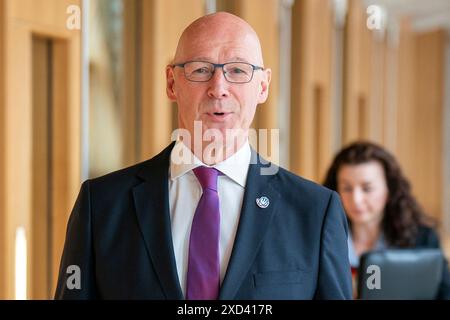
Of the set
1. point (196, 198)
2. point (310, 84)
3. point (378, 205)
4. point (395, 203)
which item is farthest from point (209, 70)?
point (395, 203)

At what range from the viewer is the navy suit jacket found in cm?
59

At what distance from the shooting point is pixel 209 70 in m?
0.60

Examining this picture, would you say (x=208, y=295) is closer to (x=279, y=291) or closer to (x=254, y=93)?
(x=279, y=291)

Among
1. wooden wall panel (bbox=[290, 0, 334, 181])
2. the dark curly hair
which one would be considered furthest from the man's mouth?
the dark curly hair

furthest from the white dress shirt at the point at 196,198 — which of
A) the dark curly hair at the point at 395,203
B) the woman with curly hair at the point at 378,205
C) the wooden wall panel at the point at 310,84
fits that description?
the dark curly hair at the point at 395,203

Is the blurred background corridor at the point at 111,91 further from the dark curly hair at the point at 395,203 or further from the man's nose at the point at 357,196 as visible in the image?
the dark curly hair at the point at 395,203

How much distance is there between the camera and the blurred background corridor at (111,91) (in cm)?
71

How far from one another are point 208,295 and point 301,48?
38cm

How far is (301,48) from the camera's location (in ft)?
2.69

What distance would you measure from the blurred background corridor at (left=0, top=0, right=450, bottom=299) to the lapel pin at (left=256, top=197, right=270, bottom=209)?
9 cm

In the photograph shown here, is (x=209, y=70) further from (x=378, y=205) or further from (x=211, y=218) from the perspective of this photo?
(x=378, y=205)

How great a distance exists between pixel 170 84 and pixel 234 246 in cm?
18

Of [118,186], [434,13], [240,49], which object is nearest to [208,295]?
[118,186]

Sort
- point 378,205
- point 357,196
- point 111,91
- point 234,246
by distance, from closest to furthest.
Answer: point 234,246, point 111,91, point 357,196, point 378,205
